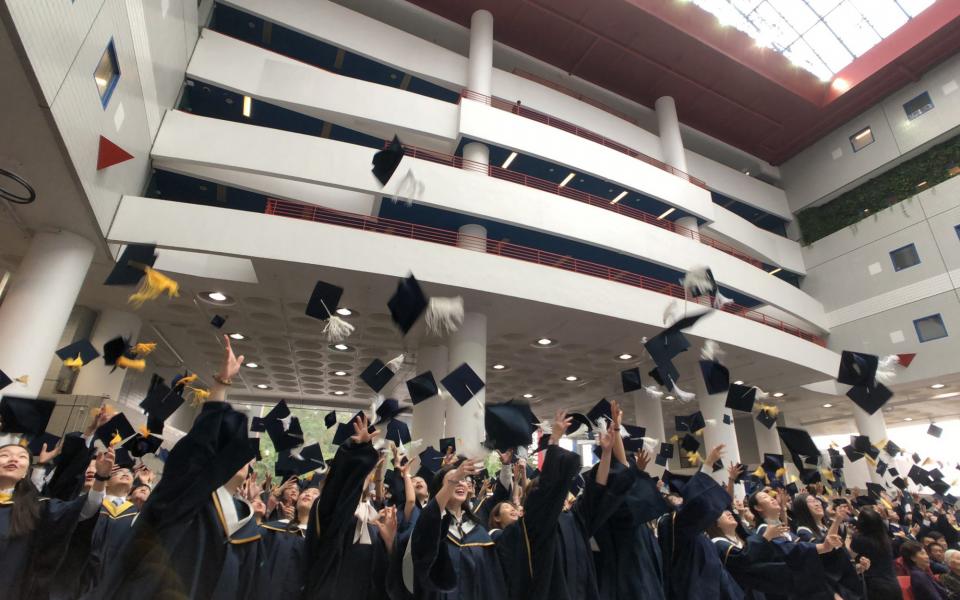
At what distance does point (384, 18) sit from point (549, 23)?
17.2 ft

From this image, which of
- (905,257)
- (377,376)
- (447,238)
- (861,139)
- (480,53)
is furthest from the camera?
(861,139)

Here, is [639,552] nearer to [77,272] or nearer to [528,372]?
[77,272]

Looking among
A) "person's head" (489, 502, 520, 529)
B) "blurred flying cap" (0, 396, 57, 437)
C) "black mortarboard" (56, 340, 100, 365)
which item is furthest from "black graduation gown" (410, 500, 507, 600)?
"black mortarboard" (56, 340, 100, 365)

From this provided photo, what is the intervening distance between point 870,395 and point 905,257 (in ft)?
46.3

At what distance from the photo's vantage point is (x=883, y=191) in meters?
17.8

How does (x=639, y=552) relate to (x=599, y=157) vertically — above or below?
below

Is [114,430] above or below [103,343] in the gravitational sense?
below

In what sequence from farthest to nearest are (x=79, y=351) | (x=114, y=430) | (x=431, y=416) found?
(x=431, y=416)
(x=79, y=351)
(x=114, y=430)

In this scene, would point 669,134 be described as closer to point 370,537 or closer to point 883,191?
point 883,191

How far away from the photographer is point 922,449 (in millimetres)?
28281

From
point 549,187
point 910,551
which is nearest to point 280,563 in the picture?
point 910,551

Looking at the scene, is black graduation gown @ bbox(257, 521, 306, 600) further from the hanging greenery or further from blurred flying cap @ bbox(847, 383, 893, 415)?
the hanging greenery

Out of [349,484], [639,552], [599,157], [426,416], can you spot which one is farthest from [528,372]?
[349,484]

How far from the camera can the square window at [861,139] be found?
60.3 ft
